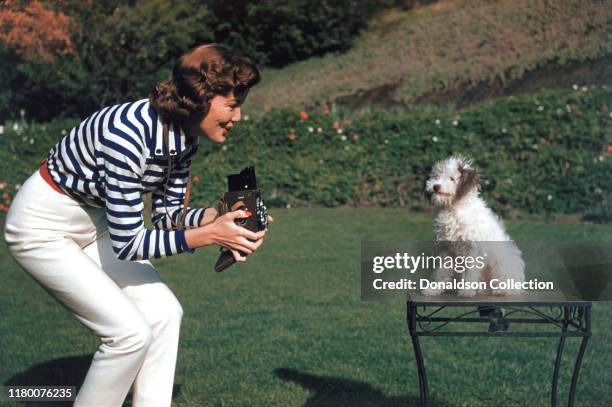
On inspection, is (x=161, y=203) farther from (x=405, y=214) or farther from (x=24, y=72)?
(x=24, y=72)

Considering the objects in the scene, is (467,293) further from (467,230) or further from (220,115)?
(220,115)

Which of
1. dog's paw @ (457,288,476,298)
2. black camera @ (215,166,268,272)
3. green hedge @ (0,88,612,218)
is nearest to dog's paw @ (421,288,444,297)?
dog's paw @ (457,288,476,298)

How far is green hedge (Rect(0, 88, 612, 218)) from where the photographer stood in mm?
12180

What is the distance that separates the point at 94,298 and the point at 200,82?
1099 mm

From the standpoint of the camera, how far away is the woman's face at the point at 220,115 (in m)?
3.59

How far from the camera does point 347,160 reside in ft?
45.4

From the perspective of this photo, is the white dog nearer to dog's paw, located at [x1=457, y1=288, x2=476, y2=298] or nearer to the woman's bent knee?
dog's paw, located at [x1=457, y1=288, x2=476, y2=298]

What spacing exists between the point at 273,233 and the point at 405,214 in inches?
95.2

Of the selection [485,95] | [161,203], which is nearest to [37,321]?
[161,203]

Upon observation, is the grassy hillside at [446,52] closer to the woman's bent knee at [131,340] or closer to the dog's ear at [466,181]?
the dog's ear at [466,181]

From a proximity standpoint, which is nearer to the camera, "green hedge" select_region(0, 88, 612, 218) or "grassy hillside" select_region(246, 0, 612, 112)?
"green hedge" select_region(0, 88, 612, 218)

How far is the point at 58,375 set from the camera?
5777 mm

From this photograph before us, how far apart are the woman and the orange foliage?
14100mm

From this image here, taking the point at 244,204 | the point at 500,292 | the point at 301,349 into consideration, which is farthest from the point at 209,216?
the point at 301,349
